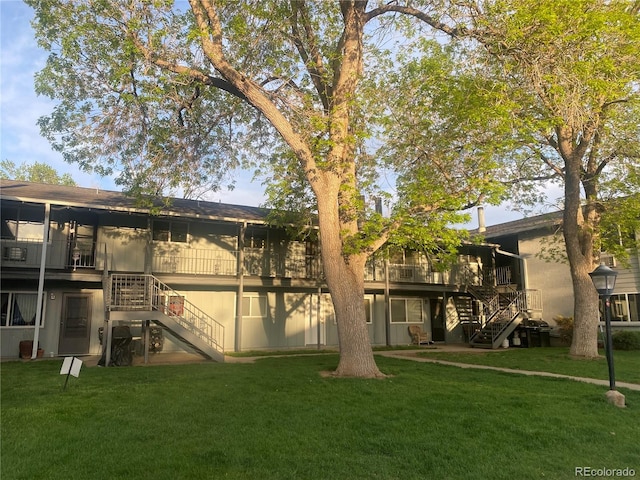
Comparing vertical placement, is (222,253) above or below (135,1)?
below

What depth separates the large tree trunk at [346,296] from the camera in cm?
1057

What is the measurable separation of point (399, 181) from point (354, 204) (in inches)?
87.6

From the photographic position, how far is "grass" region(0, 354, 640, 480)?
4.87 meters

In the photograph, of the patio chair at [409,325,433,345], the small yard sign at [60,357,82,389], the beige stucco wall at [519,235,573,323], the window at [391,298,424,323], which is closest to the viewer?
the small yard sign at [60,357,82,389]

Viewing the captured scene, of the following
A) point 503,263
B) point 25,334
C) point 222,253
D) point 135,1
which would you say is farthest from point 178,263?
point 503,263

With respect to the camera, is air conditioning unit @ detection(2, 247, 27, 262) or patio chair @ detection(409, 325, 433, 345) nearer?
air conditioning unit @ detection(2, 247, 27, 262)

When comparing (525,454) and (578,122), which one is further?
(578,122)

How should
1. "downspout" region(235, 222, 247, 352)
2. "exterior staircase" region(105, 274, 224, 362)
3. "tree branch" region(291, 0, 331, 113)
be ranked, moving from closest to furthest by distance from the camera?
"tree branch" region(291, 0, 331, 113), "exterior staircase" region(105, 274, 224, 362), "downspout" region(235, 222, 247, 352)

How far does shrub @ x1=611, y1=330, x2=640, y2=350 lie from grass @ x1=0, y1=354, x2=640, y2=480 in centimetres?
1077

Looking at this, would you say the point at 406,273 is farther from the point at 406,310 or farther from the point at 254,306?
the point at 254,306

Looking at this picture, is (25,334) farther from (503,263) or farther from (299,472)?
(503,263)

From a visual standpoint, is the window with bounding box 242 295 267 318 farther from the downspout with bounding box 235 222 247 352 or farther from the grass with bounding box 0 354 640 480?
the grass with bounding box 0 354 640 480

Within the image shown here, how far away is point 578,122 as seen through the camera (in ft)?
35.0

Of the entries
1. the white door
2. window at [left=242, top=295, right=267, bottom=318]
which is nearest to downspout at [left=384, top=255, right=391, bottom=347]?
the white door
